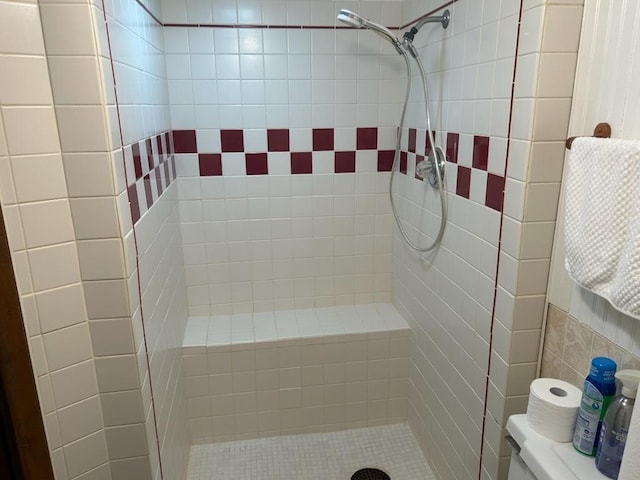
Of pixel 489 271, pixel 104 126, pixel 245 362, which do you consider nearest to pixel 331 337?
pixel 245 362

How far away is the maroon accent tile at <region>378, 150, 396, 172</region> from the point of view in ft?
7.42

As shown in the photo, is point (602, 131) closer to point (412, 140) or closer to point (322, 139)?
point (412, 140)

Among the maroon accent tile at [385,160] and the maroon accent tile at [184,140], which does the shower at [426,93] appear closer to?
the maroon accent tile at [385,160]

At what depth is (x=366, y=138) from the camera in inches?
87.7

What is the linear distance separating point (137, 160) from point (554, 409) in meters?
1.29

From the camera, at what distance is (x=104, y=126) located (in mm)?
1068

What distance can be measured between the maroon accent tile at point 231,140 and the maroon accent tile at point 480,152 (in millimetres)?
1079

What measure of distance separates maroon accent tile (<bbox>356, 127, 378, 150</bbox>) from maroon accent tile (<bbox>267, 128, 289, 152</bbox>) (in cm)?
34

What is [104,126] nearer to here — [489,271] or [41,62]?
[41,62]

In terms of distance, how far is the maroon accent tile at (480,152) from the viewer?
1433 millimetres

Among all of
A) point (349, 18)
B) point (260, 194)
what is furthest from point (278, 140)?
point (349, 18)

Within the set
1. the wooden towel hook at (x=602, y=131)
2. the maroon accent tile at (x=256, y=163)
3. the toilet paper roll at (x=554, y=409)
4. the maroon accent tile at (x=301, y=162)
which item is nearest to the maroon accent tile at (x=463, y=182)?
the wooden towel hook at (x=602, y=131)

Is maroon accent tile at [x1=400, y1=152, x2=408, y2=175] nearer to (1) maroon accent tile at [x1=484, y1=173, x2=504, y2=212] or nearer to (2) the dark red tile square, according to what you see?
(1) maroon accent tile at [x1=484, y1=173, x2=504, y2=212]

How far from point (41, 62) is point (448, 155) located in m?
1.29
